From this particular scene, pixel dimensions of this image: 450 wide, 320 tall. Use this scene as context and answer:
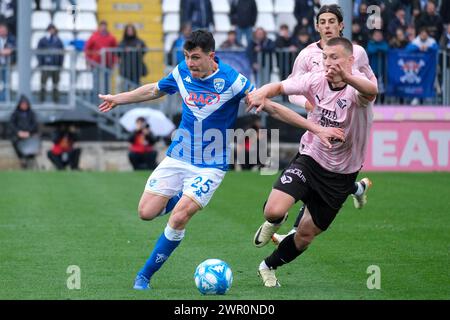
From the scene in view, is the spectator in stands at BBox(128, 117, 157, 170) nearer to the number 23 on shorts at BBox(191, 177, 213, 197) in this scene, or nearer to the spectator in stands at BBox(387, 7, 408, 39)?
the spectator in stands at BBox(387, 7, 408, 39)

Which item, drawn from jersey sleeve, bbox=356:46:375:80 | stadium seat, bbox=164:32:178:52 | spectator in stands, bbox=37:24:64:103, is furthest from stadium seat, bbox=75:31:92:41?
jersey sleeve, bbox=356:46:375:80

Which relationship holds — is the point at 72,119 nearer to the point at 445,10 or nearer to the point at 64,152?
the point at 64,152

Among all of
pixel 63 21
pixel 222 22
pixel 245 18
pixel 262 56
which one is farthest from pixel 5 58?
pixel 222 22

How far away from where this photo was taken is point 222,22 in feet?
96.4

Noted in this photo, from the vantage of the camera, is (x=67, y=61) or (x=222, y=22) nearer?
(x=67, y=61)

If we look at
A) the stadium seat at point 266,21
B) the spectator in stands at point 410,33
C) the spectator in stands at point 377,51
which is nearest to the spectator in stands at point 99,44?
the stadium seat at point 266,21

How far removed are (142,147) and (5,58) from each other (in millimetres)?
4294

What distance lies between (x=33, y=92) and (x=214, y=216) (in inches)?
455

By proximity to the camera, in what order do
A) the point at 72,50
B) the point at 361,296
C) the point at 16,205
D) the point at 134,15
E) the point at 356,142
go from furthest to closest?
1. the point at 134,15
2. the point at 72,50
3. the point at 16,205
4. the point at 356,142
5. the point at 361,296

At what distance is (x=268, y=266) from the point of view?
9.70 metres

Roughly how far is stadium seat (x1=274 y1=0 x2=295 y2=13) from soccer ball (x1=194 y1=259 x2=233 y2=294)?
68.1 feet

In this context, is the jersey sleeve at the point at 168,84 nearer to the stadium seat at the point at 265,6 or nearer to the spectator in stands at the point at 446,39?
the spectator in stands at the point at 446,39
